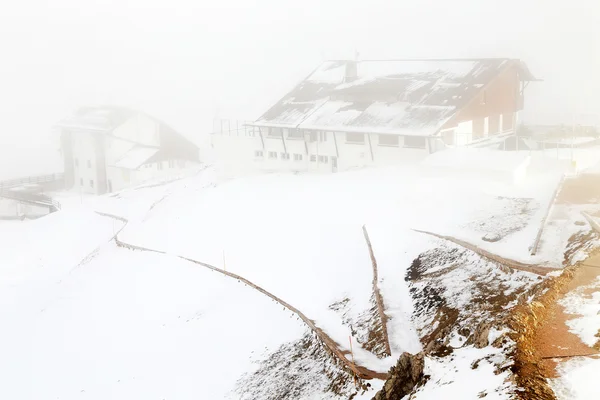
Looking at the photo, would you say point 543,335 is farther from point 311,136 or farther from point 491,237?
point 311,136

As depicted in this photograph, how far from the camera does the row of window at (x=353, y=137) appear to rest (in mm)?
39375

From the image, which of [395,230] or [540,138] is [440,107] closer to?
[540,138]

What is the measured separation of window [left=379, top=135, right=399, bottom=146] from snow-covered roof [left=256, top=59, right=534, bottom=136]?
78 centimetres

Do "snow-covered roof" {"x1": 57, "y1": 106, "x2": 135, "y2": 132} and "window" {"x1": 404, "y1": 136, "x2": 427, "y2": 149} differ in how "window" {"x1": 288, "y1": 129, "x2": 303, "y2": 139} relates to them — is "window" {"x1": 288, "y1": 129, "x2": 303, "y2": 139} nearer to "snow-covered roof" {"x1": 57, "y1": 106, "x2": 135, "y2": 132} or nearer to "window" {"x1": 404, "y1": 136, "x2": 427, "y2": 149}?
"window" {"x1": 404, "y1": 136, "x2": 427, "y2": 149}

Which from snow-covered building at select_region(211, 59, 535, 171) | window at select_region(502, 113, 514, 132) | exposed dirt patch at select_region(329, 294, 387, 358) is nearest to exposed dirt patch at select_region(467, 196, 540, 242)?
exposed dirt patch at select_region(329, 294, 387, 358)

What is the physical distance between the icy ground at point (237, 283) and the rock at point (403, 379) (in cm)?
46

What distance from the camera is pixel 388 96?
144 feet

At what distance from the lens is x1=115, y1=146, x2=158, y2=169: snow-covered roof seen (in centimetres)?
5977

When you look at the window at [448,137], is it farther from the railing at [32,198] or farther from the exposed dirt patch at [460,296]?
the railing at [32,198]

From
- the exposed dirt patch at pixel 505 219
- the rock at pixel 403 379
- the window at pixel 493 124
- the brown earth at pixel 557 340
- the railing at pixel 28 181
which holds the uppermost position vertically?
the window at pixel 493 124

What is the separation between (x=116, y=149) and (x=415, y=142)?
1373 inches

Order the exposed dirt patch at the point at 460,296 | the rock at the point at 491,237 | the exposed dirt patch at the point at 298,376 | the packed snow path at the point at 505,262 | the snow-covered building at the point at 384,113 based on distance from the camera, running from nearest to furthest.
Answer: the exposed dirt patch at the point at 460,296
the exposed dirt patch at the point at 298,376
the packed snow path at the point at 505,262
the rock at the point at 491,237
the snow-covered building at the point at 384,113

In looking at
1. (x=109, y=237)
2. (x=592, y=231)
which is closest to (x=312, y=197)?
(x=109, y=237)

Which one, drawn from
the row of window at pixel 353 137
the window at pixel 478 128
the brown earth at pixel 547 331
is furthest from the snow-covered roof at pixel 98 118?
the brown earth at pixel 547 331
